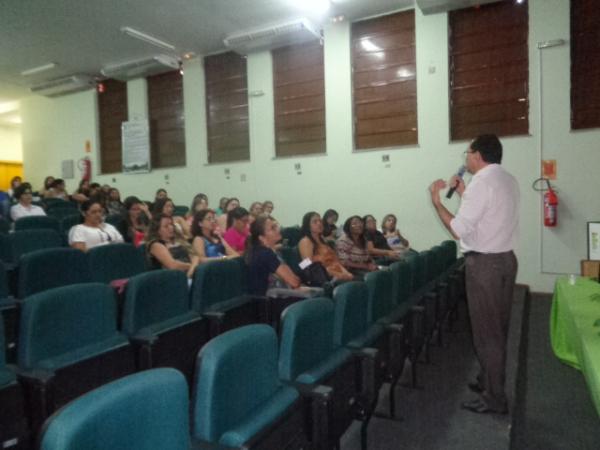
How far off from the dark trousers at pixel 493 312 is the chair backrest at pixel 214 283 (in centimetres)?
139

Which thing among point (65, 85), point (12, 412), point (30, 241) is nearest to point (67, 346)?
point (12, 412)

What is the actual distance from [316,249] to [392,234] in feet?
7.81

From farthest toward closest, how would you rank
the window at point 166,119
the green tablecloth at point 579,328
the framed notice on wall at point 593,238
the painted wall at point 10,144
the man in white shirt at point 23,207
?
the painted wall at point 10,144 < the window at point 166,119 < the man in white shirt at point 23,207 < the framed notice on wall at point 593,238 < the green tablecloth at point 579,328

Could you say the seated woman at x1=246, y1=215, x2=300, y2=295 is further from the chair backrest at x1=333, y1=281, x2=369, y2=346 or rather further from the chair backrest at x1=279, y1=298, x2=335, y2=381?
the chair backrest at x1=279, y1=298, x2=335, y2=381

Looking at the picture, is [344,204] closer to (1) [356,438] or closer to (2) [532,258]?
(2) [532,258]

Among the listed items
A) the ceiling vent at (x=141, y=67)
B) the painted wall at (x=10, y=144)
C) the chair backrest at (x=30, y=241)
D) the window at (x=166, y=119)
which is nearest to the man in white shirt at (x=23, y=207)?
the chair backrest at (x=30, y=241)

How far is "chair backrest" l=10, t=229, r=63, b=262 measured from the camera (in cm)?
363

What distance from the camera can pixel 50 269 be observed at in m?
2.65

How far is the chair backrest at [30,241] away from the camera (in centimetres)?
363

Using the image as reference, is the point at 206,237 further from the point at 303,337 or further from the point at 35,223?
the point at 303,337

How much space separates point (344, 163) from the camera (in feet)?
22.1

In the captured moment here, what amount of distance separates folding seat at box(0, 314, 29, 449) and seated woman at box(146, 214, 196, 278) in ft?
5.69

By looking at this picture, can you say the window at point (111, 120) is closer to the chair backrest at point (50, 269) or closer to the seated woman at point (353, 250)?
the seated woman at point (353, 250)

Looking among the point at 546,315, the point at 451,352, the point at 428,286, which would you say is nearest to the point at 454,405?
the point at 451,352
